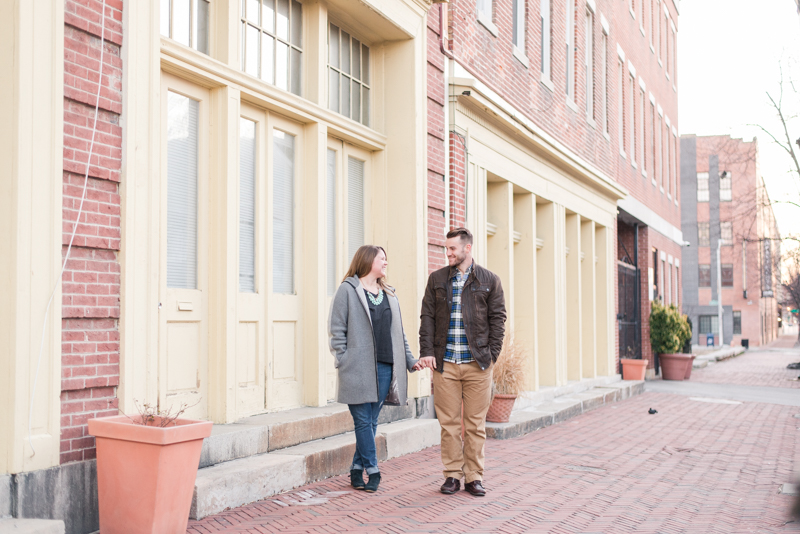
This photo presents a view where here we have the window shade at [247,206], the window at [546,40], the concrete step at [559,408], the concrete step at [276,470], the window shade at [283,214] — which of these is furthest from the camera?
the window at [546,40]

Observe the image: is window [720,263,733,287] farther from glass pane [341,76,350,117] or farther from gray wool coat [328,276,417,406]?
gray wool coat [328,276,417,406]

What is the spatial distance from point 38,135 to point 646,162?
1952 cm

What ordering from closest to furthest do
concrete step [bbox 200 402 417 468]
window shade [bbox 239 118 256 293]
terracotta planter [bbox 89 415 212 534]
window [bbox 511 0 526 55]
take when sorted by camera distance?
terracotta planter [bbox 89 415 212 534] → concrete step [bbox 200 402 417 468] → window shade [bbox 239 118 256 293] → window [bbox 511 0 526 55]

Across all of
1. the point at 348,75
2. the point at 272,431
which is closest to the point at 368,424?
the point at 272,431

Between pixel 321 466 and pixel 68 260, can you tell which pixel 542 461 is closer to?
pixel 321 466

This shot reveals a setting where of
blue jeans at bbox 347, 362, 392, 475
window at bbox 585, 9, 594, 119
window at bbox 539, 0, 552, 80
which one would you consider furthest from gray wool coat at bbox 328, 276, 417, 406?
window at bbox 585, 9, 594, 119

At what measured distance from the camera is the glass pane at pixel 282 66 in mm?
7246

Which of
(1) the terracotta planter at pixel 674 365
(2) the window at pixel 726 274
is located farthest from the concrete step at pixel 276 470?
(2) the window at pixel 726 274

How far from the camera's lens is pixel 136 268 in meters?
5.01

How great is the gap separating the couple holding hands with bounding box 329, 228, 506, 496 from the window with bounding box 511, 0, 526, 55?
23.2ft

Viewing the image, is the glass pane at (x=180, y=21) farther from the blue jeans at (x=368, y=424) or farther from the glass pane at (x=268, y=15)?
the blue jeans at (x=368, y=424)

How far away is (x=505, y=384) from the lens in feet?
30.7

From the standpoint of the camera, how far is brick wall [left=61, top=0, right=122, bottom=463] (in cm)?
460

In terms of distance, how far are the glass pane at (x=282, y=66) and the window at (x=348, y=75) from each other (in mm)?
687
